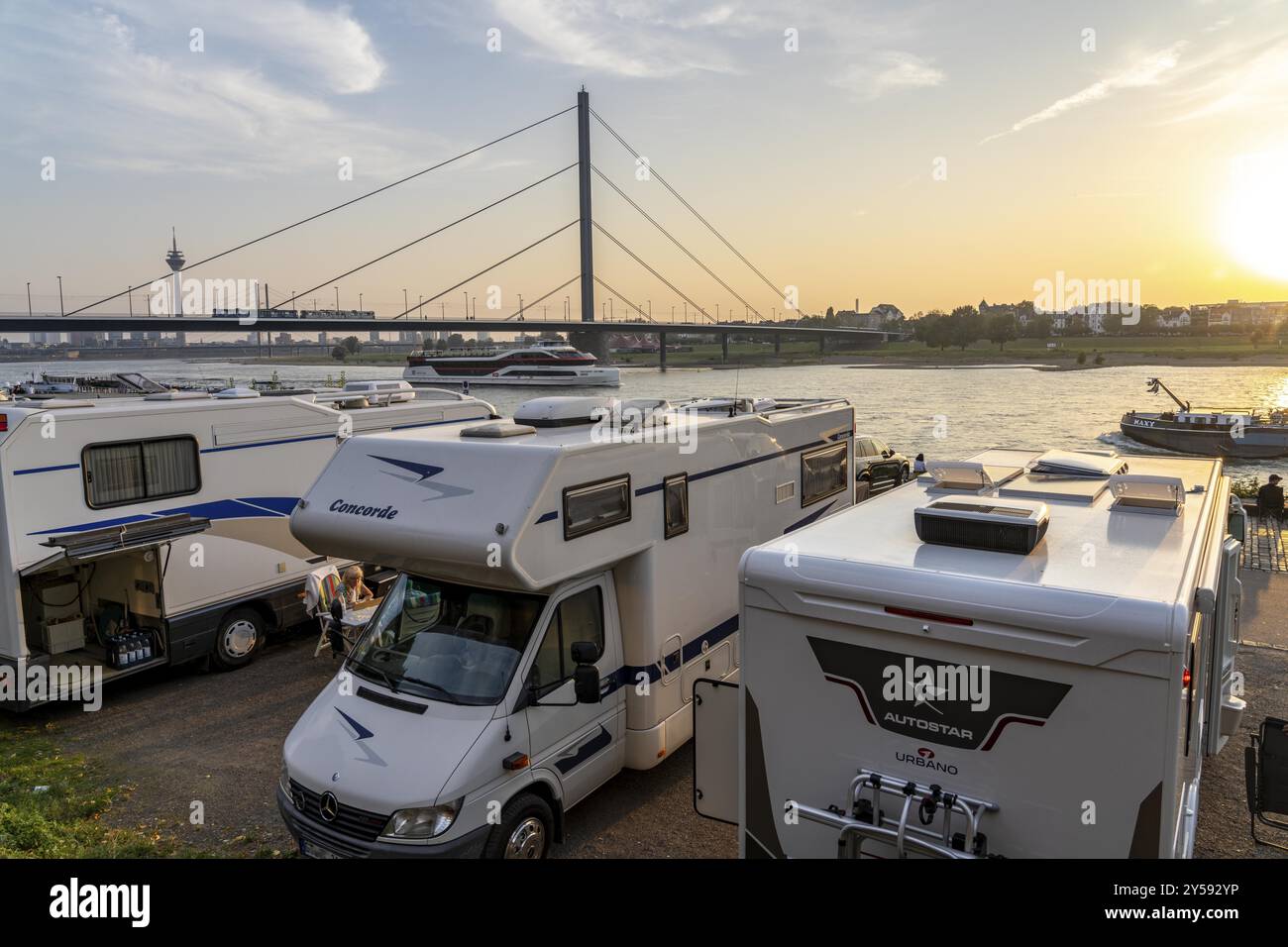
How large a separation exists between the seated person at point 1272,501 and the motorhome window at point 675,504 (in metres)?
14.1

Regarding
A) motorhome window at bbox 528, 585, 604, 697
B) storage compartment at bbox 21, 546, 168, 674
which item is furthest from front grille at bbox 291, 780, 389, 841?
storage compartment at bbox 21, 546, 168, 674

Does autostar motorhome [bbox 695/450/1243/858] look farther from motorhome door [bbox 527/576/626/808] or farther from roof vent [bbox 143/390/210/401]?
roof vent [bbox 143/390/210/401]

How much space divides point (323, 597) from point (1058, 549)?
809 cm

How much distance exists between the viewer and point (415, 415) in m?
11.9

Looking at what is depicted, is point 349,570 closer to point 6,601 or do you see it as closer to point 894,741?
point 6,601

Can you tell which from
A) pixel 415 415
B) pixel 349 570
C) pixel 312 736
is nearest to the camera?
pixel 312 736

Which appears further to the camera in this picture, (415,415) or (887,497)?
(415,415)

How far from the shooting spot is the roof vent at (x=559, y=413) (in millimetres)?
6637

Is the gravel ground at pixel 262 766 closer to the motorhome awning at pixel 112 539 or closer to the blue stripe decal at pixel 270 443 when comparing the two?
the motorhome awning at pixel 112 539

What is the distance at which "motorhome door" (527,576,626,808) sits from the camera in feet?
18.2

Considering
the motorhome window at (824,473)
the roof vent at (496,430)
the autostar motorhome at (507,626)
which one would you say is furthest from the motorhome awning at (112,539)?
the motorhome window at (824,473)
